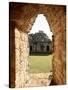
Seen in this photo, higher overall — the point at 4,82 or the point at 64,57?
the point at 64,57

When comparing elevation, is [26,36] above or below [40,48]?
above

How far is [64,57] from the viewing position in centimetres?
286

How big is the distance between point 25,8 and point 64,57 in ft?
2.51

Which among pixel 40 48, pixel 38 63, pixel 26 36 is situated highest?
pixel 26 36

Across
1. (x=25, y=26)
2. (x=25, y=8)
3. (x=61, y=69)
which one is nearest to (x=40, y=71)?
(x=61, y=69)

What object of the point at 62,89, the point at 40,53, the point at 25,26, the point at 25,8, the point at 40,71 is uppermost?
the point at 25,8

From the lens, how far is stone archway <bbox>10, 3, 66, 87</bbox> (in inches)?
106

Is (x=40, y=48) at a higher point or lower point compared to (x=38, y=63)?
higher

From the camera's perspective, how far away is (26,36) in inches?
108

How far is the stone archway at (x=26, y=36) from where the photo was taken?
8.87ft

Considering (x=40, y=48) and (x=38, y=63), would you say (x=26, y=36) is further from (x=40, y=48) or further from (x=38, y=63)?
(x=38, y=63)

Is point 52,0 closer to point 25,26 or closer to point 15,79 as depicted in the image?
point 25,26

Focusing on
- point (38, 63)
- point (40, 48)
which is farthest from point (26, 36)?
point (38, 63)

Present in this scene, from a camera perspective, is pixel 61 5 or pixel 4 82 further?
pixel 61 5
